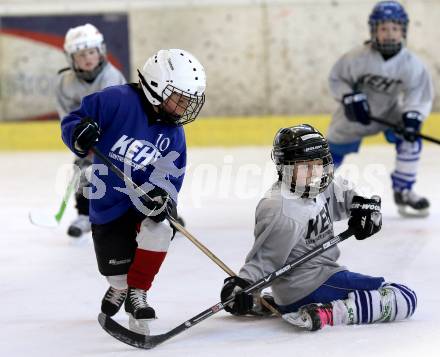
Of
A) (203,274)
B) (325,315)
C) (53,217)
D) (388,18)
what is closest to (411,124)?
(388,18)

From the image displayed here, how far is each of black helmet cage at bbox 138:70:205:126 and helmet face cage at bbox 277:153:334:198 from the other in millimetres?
282

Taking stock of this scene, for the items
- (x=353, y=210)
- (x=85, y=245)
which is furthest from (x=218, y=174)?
(x=353, y=210)

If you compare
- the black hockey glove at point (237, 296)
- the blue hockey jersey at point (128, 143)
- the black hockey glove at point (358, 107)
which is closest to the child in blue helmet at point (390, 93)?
the black hockey glove at point (358, 107)

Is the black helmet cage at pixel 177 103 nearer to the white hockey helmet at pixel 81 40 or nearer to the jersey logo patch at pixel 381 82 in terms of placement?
the white hockey helmet at pixel 81 40

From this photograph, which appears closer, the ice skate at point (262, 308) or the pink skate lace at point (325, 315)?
the pink skate lace at point (325, 315)

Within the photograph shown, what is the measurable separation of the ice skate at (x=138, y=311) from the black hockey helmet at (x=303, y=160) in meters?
0.50

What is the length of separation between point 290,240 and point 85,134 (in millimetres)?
614

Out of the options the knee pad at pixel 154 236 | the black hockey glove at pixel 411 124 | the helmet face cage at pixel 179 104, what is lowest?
the black hockey glove at pixel 411 124

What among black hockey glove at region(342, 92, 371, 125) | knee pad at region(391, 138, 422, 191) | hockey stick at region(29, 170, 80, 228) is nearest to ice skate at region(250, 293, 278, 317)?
hockey stick at region(29, 170, 80, 228)

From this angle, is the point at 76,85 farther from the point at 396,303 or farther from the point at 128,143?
the point at 396,303

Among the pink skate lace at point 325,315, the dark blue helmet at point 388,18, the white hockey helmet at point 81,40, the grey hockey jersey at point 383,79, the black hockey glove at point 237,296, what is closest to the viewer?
the black hockey glove at point 237,296

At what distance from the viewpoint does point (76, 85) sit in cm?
421

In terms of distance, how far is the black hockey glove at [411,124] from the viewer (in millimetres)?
4367

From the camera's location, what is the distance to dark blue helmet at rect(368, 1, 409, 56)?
4.34 meters
